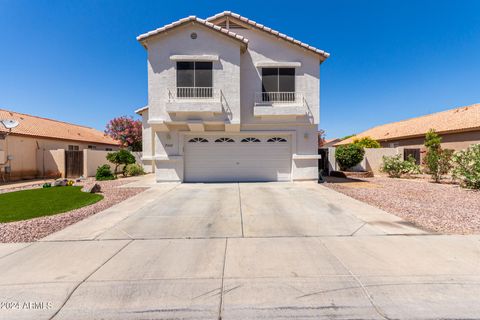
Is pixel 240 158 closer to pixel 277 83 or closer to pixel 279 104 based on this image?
pixel 279 104

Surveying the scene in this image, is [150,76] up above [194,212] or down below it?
above

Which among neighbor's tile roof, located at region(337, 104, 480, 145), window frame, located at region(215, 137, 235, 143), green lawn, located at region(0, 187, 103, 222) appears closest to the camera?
green lawn, located at region(0, 187, 103, 222)

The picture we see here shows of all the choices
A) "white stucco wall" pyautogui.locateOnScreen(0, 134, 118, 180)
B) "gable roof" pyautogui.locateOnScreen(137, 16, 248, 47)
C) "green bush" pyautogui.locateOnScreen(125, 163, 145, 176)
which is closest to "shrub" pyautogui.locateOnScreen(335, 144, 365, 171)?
"gable roof" pyautogui.locateOnScreen(137, 16, 248, 47)

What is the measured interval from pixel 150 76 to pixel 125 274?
33.6ft

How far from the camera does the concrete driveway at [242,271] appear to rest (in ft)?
8.30

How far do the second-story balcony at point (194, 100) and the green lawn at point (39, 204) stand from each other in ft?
17.4

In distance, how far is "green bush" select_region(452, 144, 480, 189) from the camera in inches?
388

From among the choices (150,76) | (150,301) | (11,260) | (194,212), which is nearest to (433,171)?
(194,212)

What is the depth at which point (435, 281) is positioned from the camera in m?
2.98

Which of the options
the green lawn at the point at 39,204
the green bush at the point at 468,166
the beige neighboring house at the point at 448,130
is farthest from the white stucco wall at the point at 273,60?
Answer: the beige neighboring house at the point at 448,130

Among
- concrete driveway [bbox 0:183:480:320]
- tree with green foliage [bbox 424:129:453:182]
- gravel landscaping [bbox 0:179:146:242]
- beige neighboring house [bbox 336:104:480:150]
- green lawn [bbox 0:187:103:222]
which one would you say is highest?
beige neighboring house [bbox 336:104:480:150]

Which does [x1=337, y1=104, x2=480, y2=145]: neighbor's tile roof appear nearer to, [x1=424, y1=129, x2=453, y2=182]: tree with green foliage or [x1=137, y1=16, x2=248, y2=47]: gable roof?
[x1=424, y1=129, x2=453, y2=182]: tree with green foliage

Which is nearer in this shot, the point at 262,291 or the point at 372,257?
the point at 262,291

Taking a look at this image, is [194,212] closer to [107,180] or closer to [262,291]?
[262,291]
